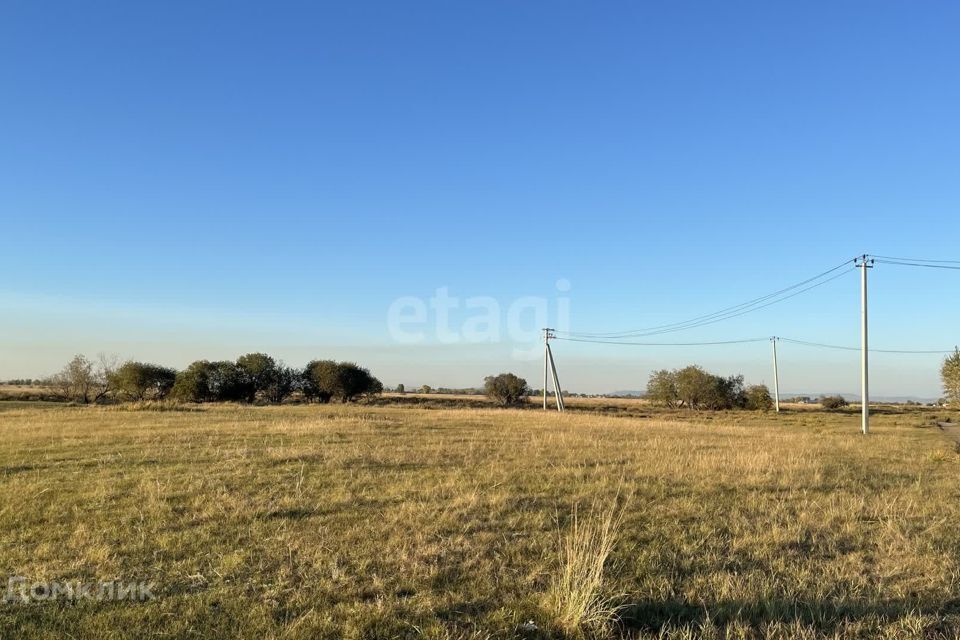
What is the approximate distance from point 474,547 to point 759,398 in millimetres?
96911

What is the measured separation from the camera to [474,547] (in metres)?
6.90

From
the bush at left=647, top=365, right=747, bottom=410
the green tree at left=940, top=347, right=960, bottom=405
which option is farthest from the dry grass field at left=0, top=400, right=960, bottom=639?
the bush at left=647, top=365, right=747, bottom=410

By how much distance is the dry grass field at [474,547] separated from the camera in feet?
16.1

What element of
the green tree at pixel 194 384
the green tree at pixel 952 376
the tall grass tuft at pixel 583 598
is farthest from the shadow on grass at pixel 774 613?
the green tree at pixel 194 384

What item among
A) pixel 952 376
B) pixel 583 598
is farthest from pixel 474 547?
pixel 952 376

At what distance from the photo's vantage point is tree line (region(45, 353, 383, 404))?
70375 mm

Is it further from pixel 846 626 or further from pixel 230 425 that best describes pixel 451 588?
pixel 230 425

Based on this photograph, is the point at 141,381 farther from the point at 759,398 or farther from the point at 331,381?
the point at 759,398

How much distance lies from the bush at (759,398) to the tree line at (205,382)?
6344 centimetres

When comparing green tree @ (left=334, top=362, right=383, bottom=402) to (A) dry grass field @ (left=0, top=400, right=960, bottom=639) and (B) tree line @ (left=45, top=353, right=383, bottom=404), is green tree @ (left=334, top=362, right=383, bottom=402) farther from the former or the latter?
(A) dry grass field @ (left=0, top=400, right=960, bottom=639)

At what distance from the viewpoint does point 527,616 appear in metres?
5.08

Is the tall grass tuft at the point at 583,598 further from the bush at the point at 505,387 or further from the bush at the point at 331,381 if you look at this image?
the bush at the point at 505,387

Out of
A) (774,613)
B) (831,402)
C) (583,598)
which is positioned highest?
A: (583,598)

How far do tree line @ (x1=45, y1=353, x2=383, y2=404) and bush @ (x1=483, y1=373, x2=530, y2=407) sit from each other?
31739 millimetres
